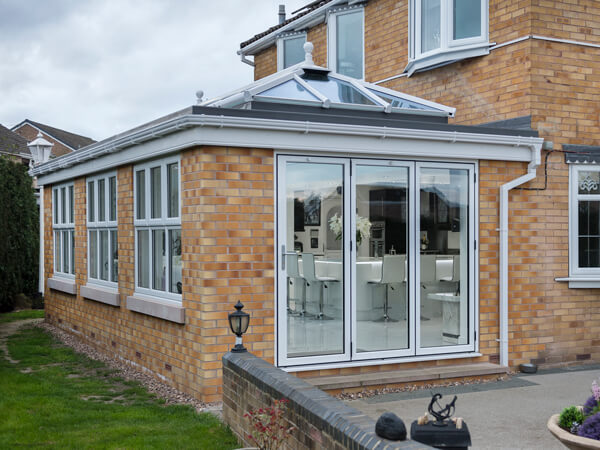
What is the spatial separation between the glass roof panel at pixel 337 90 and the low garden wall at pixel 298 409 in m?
3.94

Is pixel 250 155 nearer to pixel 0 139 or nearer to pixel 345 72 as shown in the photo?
pixel 345 72

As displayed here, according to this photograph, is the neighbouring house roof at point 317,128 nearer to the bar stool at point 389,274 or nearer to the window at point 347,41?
the bar stool at point 389,274

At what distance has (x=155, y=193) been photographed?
27.6ft

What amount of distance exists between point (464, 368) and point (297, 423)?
4.00 m

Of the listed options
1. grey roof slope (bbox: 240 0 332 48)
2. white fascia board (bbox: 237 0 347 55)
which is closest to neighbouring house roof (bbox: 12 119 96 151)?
white fascia board (bbox: 237 0 347 55)

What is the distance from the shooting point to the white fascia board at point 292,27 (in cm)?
1365

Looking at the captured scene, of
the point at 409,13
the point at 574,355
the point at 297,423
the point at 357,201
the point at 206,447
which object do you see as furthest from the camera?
the point at 409,13

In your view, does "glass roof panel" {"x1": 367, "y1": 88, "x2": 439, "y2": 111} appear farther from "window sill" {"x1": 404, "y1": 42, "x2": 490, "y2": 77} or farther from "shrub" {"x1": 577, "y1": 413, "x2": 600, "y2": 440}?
"shrub" {"x1": 577, "y1": 413, "x2": 600, "y2": 440}

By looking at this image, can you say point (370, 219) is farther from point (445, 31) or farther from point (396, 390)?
point (445, 31)

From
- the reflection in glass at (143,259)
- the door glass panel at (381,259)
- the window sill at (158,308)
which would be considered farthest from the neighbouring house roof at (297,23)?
the window sill at (158,308)

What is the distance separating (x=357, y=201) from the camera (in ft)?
25.6

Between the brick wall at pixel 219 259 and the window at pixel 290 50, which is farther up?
the window at pixel 290 50

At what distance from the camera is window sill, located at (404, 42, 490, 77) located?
32.4 ft

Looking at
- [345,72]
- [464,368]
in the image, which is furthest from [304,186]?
[345,72]
